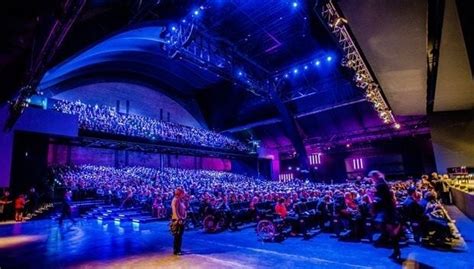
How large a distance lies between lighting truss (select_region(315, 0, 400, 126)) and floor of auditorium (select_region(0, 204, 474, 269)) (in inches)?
246

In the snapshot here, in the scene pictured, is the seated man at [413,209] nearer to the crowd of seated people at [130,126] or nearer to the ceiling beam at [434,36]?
the ceiling beam at [434,36]

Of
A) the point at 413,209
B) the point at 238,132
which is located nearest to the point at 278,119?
the point at 238,132

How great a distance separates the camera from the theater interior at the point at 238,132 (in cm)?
652

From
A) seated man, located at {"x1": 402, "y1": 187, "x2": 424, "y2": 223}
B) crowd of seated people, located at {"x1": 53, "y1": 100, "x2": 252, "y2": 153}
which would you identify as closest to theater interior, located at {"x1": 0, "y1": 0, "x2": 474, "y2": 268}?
seated man, located at {"x1": 402, "y1": 187, "x2": 424, "y2": 223}

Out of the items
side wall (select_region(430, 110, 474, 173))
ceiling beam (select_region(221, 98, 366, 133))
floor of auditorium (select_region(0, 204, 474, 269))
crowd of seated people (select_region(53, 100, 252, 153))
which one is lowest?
floor of auditorium (select_region(0, 204, 474, 269))

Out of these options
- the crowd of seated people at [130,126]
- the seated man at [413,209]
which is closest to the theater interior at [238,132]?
the seated man at [413,209]

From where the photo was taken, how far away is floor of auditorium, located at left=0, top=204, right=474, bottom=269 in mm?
5523

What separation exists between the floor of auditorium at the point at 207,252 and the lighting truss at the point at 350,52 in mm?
6250

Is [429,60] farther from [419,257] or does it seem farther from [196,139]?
[196,139]

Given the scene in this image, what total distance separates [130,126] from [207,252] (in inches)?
643

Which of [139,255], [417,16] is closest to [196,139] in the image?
[139,255]

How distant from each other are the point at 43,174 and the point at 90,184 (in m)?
2.84

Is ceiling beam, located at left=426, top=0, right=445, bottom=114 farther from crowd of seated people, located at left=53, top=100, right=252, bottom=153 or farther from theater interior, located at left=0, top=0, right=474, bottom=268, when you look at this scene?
crowd of seated people, located at left=53, top=100, right=252, bottom=153

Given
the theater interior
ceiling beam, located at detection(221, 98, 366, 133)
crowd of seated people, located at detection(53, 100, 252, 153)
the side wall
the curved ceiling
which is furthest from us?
ceiling beam, located at detection(221, 98, 366, 133)
